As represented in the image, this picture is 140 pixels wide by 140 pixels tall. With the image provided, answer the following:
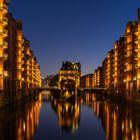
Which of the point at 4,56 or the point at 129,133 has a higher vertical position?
the point at 4,56

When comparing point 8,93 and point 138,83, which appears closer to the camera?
point 8,93

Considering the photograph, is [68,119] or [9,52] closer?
[68,119]

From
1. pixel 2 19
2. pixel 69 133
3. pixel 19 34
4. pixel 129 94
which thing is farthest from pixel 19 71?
pixel 69 133

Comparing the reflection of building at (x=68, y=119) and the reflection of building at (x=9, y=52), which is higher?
the reflection of building at (x=9, y=52)

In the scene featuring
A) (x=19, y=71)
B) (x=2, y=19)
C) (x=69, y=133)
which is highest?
(x=2, y=19)

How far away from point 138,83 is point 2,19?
47.4 meters

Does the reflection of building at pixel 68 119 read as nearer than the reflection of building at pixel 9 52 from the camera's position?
Yes

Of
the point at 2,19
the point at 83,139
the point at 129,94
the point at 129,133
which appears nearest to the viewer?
the point at 83,139

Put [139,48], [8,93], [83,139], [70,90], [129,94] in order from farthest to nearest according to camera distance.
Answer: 1. [70,90]
2. [129,94]
3. [139,48]
4. [8,93]
5. [83,139]

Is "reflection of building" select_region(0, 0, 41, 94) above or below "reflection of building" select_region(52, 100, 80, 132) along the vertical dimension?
above

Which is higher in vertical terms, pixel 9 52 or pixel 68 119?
pixel 9 52

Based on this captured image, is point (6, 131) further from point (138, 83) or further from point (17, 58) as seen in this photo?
point (17, 58)

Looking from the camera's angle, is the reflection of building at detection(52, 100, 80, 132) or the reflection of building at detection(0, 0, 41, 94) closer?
the reflection of building at detection(52, 100, 80, 132)

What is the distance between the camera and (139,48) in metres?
113
